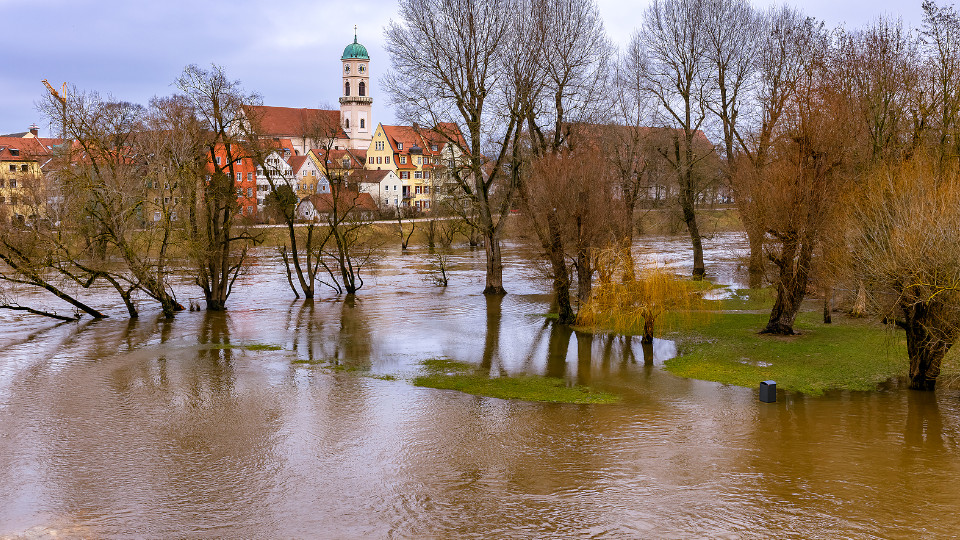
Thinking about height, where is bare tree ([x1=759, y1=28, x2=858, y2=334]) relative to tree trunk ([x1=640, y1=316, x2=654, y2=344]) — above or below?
above

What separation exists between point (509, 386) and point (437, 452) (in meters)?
5.17

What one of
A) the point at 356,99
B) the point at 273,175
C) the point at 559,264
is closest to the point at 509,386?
the point at 559,264

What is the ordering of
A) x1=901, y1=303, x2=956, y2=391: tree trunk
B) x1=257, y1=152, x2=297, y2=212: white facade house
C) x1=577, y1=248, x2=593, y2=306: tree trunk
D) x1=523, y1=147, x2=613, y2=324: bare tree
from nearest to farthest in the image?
x1=901, y1=303, x2=956, y2=391: tree trunk < x1=523, y1=147, x2=613, y2=324: bare tree < x1=577, y1=248, x2=593, y2=306: tree trunk < x1=257, y1=152, x2=297, y2=212: white facade house

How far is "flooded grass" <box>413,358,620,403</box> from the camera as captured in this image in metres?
18.5

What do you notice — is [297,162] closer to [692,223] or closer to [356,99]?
[356,99]

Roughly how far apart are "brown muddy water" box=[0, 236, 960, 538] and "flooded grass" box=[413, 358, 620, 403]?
1.79ft

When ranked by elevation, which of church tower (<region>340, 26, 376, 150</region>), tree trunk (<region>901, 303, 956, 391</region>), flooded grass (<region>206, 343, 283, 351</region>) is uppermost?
church tower (<region>340, 26, 376, 150</region>)

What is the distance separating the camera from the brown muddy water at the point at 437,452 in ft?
38.3

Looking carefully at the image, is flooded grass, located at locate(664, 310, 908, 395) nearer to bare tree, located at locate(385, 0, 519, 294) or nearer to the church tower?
bare tree, located at locate(385, 0, 519, 294)

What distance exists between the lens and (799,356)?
21.3 metres

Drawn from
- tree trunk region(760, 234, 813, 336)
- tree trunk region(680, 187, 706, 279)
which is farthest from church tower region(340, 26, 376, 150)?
tree trunk region(760, 234, 813, 336)

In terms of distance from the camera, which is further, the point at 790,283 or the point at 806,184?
the point at 790,283

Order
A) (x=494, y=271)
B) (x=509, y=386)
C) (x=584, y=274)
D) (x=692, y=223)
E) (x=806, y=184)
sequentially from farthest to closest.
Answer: (x=692, y=223)
(x=494, y=271)
(x=584, y=274)
(x=806, y=184)
(x=509, y=386)

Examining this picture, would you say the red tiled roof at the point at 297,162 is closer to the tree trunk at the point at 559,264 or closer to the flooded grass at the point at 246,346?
the flooded grass at the point at 246,346
